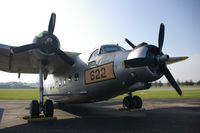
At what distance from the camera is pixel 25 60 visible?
57.6ft

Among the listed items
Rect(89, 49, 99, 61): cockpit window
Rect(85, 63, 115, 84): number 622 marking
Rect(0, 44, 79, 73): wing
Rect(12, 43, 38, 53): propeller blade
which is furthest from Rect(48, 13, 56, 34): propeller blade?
Rect(85, 63, 115, 84): number 622 marking

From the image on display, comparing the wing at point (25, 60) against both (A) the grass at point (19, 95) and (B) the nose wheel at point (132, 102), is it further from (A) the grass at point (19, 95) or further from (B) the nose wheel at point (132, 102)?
(A) the grass at point (19, 95)

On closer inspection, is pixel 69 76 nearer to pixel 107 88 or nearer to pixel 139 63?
pixel 107 88

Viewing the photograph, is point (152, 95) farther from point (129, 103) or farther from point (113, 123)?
point (113, 123)

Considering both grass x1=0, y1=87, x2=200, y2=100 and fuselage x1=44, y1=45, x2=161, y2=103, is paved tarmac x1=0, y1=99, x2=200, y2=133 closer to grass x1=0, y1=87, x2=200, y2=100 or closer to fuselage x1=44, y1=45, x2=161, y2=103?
fuselage x1=44, y1=45, x2=161, y2=103

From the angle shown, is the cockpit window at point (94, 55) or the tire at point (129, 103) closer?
the cockpit window at point (94, 55)

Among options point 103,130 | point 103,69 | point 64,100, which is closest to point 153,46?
point 103,69

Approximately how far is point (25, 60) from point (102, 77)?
254 inches

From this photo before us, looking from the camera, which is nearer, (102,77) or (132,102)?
(102,77)

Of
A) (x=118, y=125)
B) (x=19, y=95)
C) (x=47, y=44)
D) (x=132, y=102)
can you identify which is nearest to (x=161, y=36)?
(x=132, y=102)

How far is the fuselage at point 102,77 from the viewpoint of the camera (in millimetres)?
12641

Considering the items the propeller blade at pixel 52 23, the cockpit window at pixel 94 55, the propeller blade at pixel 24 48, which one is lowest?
the cockpit window at pixel 94 55

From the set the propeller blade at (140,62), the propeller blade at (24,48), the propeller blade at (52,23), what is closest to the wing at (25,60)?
the propeller blade at (24,48)

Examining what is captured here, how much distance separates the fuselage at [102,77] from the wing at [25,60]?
0.76m
